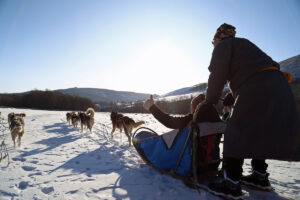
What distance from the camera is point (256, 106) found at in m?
1.75

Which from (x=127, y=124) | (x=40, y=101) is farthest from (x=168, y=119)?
(x=40, y=101)

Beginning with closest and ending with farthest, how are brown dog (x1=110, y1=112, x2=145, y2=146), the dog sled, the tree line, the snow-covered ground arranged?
the snow-covered ground < the dog sled < brown dog (x1=110, y1=112, x2=145, y2=146) < the tree line

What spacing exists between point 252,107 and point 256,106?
0.13 feet

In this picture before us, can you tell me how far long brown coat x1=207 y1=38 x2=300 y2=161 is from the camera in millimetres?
1690

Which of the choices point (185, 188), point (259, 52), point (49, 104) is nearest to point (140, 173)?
point (185, 188)

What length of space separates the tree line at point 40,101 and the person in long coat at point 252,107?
65.2m

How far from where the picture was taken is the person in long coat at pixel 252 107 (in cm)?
169

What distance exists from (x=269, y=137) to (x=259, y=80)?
0.65 metres

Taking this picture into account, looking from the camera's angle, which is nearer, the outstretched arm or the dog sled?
the dog sled

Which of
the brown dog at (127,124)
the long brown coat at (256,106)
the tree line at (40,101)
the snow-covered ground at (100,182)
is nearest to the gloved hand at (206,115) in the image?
the long brown coat at (256,106)

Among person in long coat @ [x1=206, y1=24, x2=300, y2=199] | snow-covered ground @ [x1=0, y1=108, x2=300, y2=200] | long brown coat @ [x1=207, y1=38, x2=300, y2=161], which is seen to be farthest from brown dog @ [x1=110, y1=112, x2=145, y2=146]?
long brown coat @ [x1=207, y1=38, x2=300, y2=161]

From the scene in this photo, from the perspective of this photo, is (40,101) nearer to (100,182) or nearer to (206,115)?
(100,182)

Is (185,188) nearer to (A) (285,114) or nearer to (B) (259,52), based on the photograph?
(A) (285,114)

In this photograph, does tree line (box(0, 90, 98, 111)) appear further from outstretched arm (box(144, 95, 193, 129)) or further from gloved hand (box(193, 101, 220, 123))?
gloved hand (box(193, 101, 220, 123))
